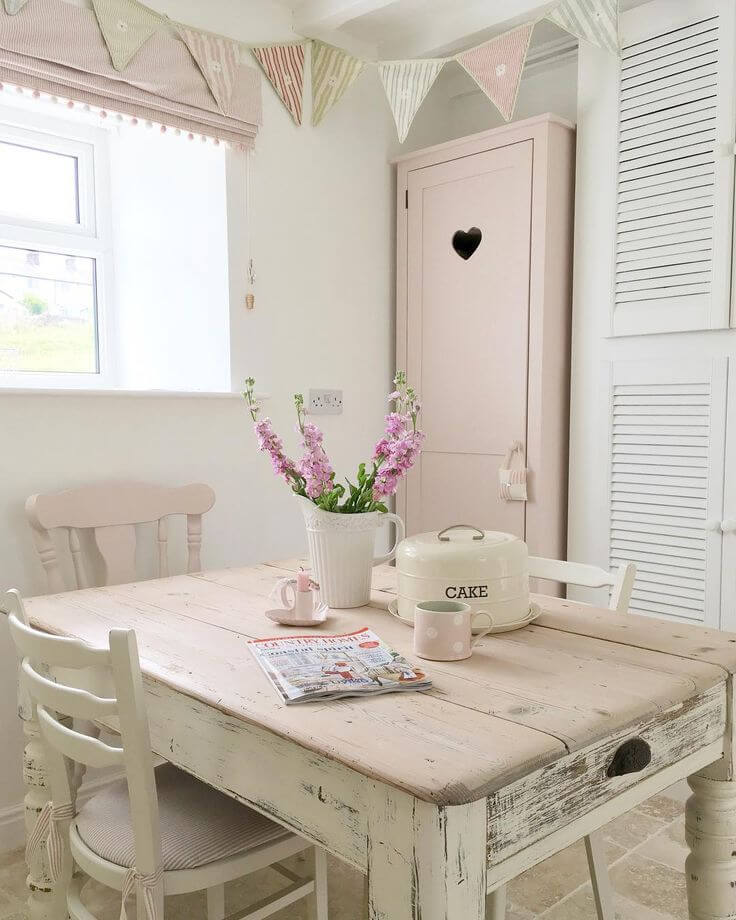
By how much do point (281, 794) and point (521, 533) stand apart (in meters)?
1.83

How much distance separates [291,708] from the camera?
1073mm

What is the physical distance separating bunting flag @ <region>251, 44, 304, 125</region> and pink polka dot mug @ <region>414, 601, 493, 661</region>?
2033 millimetres

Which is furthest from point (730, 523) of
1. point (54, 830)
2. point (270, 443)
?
point (54, 830)

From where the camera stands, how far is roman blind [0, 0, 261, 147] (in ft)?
6.88

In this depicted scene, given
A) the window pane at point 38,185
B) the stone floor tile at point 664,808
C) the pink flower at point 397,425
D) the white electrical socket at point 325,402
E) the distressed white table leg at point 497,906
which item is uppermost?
the window pane at point 38,185

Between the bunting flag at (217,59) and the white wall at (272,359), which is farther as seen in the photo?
the bunting flag at (217,59)

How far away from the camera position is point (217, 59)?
2.48m

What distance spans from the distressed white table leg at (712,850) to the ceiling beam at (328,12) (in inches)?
91.0

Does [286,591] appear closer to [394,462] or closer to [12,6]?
[394,462]

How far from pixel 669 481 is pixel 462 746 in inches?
68.9

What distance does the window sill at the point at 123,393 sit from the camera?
2152 mm

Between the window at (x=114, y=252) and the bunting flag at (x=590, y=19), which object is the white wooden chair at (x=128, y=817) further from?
the bunting flag at (x=590, y=19)

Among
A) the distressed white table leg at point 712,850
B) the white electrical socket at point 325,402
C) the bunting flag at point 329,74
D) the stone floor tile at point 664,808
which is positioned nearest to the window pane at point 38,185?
the bunting flag at point 329,74

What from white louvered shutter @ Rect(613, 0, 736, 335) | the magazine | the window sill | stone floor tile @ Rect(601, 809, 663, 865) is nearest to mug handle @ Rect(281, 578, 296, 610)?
the magazine
